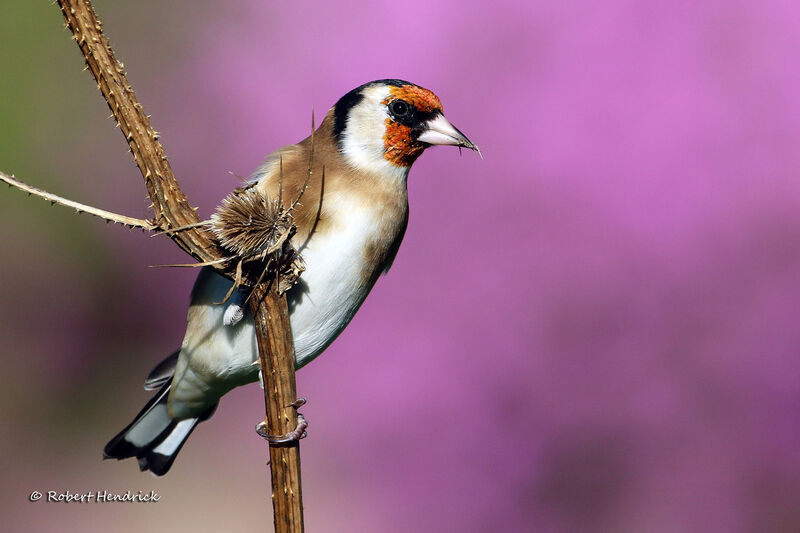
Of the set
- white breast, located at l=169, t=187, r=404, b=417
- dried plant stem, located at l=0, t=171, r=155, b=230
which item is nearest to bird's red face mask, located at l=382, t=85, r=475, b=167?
white breast, located at l=169, t=187, r=404, b=417

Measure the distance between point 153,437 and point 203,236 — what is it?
111cm

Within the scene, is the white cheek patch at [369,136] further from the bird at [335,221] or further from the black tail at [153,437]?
the black tail at [153,437]

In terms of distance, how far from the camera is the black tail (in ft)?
7.08

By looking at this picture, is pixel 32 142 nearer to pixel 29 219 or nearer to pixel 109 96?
pixel 29 219

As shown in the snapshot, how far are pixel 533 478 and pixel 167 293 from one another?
1.73 m

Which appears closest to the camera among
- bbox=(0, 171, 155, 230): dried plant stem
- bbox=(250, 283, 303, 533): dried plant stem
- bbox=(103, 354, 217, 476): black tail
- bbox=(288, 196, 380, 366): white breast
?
bbox=(0, 171, 155, 230): dried plant stem

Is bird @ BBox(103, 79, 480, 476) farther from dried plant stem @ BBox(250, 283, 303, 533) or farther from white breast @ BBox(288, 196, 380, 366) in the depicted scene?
dried plant stem @ BBox(250, 283, 303, 533)

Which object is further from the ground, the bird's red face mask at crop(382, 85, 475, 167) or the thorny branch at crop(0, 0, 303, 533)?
the bird's red face mask at crop(382, 85, 475, 167)

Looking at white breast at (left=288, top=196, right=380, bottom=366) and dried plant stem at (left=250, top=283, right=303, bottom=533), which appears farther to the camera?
white breast at (left=288, top=196, right=380, bottom=366)

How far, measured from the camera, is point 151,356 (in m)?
3.97

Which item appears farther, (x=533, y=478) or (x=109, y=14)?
(x=109, y=14)

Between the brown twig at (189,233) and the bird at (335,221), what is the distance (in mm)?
340

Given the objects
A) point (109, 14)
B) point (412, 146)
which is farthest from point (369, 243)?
point (109, 14)

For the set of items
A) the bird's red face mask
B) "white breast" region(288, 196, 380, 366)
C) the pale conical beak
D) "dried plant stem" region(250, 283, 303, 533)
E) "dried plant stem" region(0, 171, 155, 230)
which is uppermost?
the bird's red face mask
